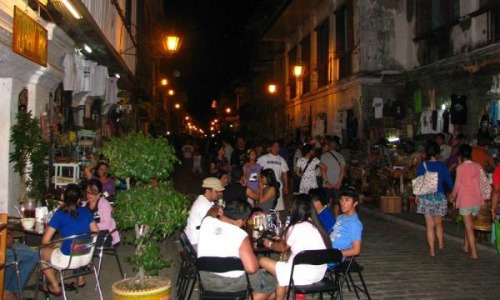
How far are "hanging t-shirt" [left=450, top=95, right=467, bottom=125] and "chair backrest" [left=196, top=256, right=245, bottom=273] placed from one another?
32.7 ft

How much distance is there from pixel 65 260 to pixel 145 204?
1.63m

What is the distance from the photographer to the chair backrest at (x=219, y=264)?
16.9 feet

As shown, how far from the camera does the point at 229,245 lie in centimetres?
532

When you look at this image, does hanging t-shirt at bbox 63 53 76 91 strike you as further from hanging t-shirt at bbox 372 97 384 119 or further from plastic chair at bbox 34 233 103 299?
hanging t-shirt at bbox 372 97 384 119

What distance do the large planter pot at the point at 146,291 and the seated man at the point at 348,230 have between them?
2.09 meters

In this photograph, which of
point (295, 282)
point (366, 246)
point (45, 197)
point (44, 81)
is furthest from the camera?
point (366, 246)

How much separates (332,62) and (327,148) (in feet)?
34.8

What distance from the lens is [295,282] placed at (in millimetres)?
5520

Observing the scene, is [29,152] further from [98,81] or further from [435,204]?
[435,204]

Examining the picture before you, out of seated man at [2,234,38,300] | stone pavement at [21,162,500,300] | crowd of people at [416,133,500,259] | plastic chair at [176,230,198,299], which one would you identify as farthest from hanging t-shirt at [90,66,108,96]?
crowd of people at [416,133,500,259]

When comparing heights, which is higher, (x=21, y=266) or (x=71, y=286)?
(x=21, y=266)

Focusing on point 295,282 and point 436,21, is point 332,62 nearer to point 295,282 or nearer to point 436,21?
point 436,21

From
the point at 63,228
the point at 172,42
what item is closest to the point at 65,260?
the point at 63,228

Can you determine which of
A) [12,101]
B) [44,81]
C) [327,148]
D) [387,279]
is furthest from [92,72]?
[387,279]
